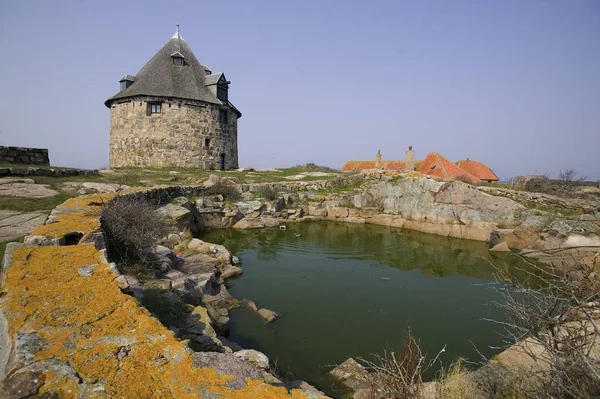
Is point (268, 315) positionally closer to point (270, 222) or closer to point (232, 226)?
point (232, 226)

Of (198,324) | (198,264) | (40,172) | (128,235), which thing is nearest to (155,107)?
(40,172)

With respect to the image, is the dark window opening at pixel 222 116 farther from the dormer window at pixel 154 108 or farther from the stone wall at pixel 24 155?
the stone wall at pixel 24 155

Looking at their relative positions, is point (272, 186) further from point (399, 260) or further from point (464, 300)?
point (464, 300)

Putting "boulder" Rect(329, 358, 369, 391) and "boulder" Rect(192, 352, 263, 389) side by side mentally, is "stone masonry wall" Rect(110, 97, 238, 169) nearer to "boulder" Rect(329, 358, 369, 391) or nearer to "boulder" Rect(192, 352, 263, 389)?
"boulder" Rect(329, 358, 369, 391)

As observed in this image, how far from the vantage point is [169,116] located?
23.9 m

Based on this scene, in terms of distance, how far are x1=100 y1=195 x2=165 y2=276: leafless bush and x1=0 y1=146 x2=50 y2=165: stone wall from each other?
1009 cm

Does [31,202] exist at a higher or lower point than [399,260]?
higher

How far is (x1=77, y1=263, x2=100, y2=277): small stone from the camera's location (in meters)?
3.18

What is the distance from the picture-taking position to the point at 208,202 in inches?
606

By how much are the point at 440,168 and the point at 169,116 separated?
72.5 ft

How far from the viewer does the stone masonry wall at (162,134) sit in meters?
23.8

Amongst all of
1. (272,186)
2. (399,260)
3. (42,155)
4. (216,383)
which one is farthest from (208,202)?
(216,383)

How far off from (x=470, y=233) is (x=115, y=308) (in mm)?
16279

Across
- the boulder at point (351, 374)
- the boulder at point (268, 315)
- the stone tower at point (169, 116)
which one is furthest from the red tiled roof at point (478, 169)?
the boulder at point (351, 374)
